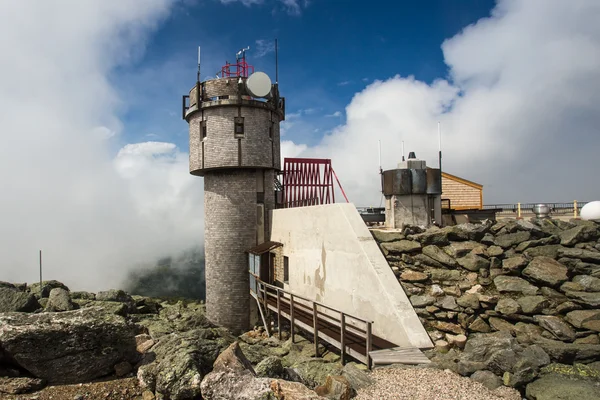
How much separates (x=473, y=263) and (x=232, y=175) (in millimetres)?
12351

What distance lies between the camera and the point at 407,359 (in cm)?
827

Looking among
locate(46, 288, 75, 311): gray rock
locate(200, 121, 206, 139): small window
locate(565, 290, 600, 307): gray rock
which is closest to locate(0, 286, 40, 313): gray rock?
locate(46, 288, 75, 311): gray rock

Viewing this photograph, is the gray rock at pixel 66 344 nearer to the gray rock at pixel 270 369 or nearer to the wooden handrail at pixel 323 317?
the gray rock at pixel 270 369

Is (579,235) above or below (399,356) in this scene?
above

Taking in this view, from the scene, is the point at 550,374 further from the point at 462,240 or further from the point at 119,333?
the point at 119,333

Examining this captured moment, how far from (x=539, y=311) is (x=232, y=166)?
1380cm

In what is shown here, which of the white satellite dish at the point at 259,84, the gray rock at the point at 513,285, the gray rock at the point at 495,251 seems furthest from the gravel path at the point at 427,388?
the white satellite dish at the point at 259,84

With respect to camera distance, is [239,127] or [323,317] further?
[239,127]

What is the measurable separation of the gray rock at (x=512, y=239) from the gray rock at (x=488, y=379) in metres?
4.21

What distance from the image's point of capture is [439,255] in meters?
10.4

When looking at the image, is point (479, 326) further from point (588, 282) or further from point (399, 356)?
point (588, 282)

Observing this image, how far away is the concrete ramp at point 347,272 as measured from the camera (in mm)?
9508

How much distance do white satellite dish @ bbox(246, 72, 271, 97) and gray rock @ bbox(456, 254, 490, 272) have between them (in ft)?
41.7

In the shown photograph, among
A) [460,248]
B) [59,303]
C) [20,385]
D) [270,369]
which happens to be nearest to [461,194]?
[460,248]
